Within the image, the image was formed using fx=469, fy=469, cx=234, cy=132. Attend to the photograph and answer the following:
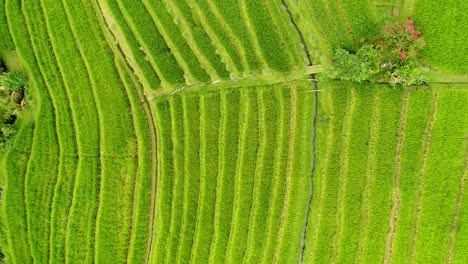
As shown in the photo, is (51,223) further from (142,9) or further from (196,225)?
(142,9)

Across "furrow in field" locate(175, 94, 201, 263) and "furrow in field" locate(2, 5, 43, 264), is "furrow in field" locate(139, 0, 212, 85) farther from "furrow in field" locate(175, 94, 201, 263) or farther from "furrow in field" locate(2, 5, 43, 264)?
"furrow in field" locate(2, 5, 43, 264)

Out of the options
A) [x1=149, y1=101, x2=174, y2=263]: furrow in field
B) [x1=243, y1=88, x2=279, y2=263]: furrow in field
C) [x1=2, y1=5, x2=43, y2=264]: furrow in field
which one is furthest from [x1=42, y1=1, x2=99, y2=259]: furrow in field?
[x1=243, y1=88, x2=279, y2=263]: furrow in field

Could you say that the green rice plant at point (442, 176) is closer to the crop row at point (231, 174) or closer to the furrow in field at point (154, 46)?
the crop row at point (231, 174)

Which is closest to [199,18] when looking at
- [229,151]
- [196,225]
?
[229,151]

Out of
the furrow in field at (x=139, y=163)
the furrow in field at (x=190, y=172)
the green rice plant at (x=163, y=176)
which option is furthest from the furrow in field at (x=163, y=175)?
the furrow in field at (x=190, y=172)

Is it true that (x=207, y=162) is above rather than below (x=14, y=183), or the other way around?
above

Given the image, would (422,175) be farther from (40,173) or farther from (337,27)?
(40,173)
